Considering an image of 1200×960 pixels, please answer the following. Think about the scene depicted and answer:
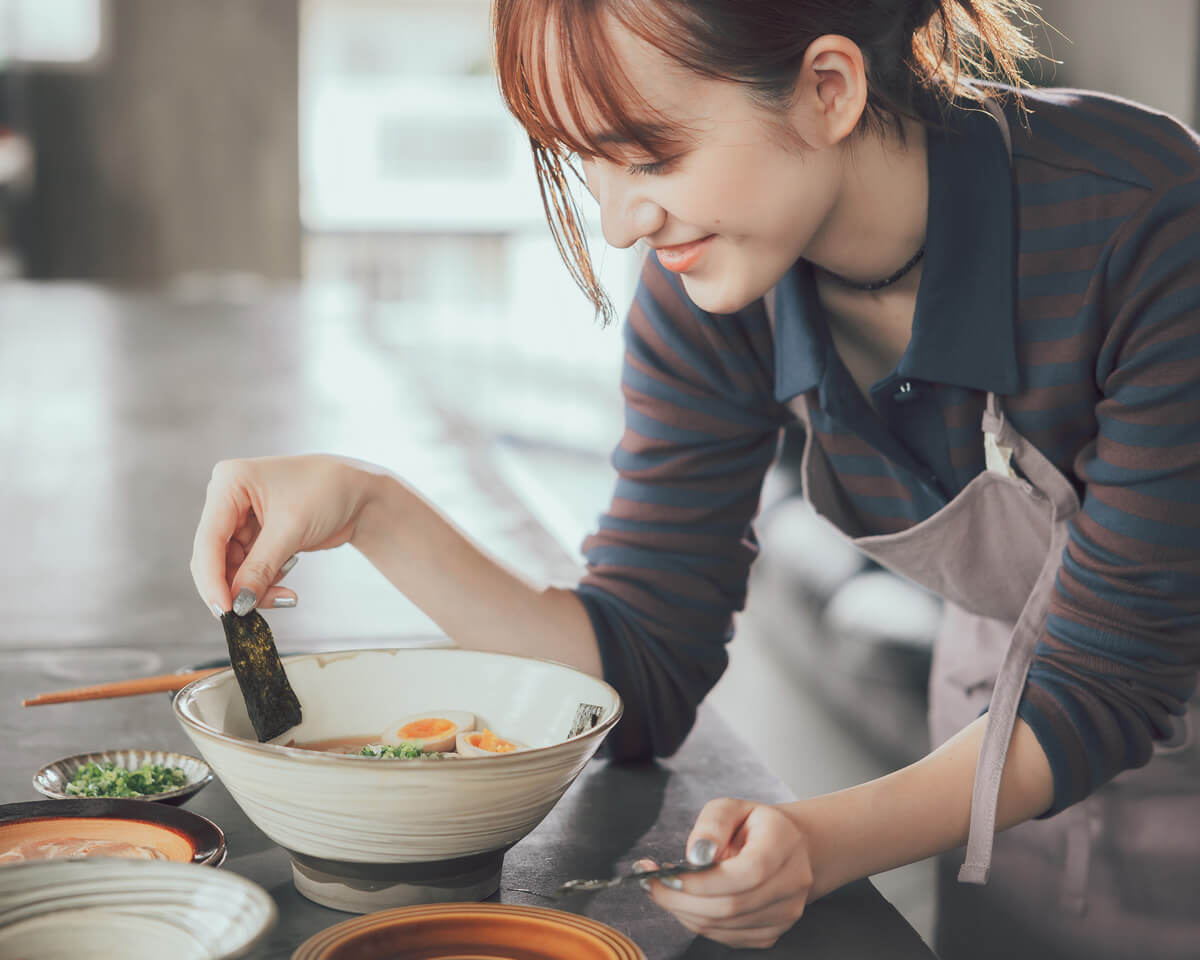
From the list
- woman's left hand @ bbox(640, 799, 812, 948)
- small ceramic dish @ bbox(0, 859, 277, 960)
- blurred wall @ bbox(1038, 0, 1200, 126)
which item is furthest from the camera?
blurred wall @ bbox(1038, 0, 1200, 126)

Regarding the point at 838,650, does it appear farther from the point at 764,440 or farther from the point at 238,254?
the point at 238,254

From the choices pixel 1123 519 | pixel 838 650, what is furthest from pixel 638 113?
pixel 838 650

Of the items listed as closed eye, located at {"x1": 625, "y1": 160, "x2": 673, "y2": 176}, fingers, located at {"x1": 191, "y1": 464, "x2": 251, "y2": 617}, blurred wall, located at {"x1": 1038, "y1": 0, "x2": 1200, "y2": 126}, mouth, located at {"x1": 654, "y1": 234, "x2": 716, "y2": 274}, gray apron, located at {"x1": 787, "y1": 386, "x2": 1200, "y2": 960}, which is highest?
blurred wall, located at {"x1": 1038, "y1": 0, "x2": 1200, "y2": 126}

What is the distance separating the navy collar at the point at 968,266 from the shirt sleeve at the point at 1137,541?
0.07 meters

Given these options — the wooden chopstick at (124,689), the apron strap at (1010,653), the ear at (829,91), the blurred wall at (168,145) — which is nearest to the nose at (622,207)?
the ear at (829,91)

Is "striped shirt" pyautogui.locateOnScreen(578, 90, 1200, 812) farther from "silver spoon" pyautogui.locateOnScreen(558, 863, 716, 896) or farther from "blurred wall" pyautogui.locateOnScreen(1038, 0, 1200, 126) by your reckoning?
"blurred wall" pyautogui.locateOnScreen(1038, 0, 1200, 126)

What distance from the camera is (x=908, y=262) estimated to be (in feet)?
3.35

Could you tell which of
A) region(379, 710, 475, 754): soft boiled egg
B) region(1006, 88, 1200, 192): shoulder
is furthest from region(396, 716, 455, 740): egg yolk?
region(1006, 88, 1200, 192): shoulder

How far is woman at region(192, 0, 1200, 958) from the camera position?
0.80 meters

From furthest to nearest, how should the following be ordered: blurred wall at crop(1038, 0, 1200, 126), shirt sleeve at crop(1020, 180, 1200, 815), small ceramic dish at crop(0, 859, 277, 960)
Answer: blurred wall at crop(1038, 0, 1200, 126)
shirt sleeve at crop(1020, 180, 1200, 815)
small ceramic dish at crop(0, 859, 277, 960)

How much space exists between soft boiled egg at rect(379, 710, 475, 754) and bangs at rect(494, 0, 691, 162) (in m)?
0.37

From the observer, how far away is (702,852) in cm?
67

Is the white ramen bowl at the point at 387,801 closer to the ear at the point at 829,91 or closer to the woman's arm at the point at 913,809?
the woman's arm at the point at 913,809

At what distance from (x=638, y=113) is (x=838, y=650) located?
78.0 inches
